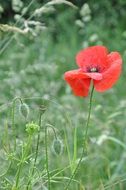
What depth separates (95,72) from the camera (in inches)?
72.7

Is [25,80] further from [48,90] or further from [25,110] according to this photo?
[25,110]

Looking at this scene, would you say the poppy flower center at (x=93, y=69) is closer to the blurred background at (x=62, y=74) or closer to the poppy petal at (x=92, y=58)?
the poppy petal at (x=92, y=58)

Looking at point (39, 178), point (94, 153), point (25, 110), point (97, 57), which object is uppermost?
point (97, 57)

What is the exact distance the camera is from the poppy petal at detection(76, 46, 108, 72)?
1.90 metres

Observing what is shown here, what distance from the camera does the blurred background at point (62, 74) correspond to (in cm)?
277

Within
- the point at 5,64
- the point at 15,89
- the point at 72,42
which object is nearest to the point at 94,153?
the point at 15,89

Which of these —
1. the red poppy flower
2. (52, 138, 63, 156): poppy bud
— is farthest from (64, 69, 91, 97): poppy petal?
(52, 138, 63, 156): poppy bud

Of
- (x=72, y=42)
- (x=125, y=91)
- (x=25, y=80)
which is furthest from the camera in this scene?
(x=72, y=42)

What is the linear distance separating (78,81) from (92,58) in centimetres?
13

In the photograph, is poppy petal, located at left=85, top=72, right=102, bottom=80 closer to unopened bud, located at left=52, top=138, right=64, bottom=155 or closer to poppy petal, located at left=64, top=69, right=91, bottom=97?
poppy petal, located at left=64, top=69, right=91, bottom=97

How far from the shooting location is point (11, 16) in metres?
6.15

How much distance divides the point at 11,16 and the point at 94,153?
10.3 feet

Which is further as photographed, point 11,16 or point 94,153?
point 11,16

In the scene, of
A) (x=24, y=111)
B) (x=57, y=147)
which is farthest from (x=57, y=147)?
(x=24, y=111)
